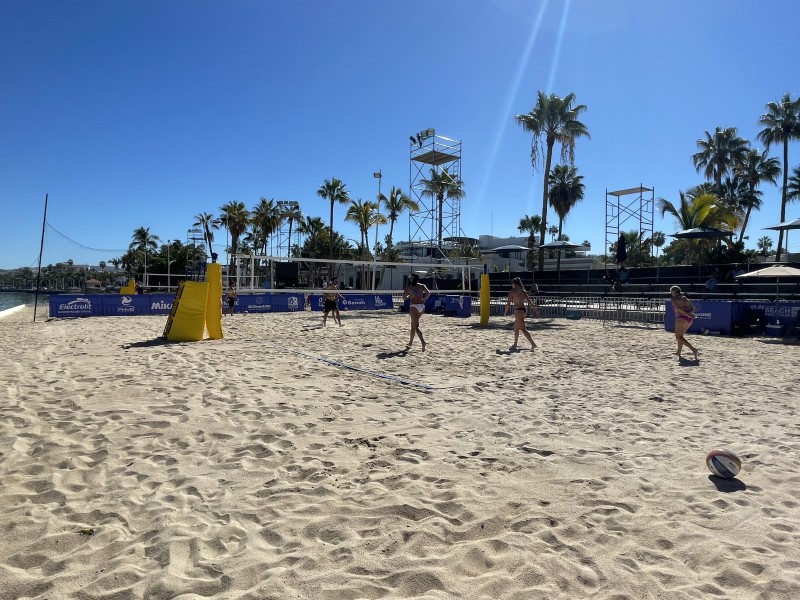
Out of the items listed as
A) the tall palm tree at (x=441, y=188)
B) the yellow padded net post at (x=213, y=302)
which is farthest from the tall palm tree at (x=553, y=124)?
the yellow padded net post at (x=213, y=302)

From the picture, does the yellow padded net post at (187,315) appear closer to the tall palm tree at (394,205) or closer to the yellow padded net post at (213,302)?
the yellow padded net post at (213,302)

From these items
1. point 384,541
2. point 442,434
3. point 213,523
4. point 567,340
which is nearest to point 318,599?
point 384,541

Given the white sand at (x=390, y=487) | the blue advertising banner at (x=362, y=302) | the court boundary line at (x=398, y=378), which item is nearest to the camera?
the white sand at (x=390, y=487)

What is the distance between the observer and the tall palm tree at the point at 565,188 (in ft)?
124

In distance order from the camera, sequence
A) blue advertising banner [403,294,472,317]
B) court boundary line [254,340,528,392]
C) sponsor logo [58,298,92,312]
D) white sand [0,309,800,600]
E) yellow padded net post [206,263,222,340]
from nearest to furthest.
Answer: white sand [0,309,800,600]
court boundary line [254,340,528,392]
yellow padded net post [206,263,222,340]
sponsor logo [58,298,92,312]
blue advertising banner [403,294,472,317]

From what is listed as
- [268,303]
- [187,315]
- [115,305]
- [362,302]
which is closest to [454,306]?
[362,302]

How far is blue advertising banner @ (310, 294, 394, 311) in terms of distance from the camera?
81.0 feet

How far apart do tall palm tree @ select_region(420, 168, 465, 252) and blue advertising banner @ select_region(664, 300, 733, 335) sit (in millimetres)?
21578

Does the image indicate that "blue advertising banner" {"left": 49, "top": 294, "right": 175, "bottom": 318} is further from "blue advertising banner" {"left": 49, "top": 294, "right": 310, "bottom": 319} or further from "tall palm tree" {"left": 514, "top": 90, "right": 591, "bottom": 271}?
"tall palm tree" {"left": 514, "top": 90, "right": 591, "bottom": 271}

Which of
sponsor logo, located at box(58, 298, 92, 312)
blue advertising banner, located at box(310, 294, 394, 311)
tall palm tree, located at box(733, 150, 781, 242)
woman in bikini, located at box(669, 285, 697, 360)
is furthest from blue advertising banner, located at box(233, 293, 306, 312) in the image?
tall palm tree, located at box(733, 150, 781, 242)

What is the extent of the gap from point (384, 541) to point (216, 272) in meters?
9.82

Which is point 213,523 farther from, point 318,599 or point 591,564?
point 591,564

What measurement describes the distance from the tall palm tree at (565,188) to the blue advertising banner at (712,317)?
24.2 m

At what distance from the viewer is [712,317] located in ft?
49.0
